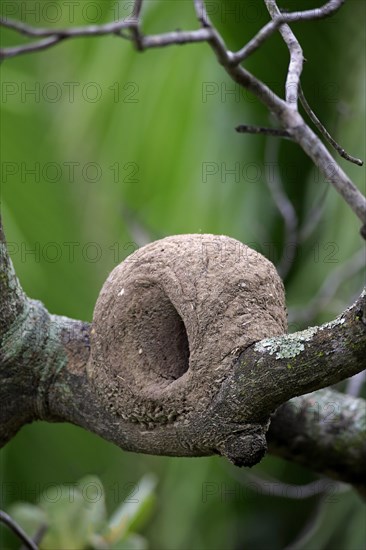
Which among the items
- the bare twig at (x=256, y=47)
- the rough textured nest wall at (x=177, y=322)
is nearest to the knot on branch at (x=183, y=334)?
the rough textured nest wall at (x=177, y=322)

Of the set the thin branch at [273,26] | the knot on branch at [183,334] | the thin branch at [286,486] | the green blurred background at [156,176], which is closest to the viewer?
the thin branch at [273,26]

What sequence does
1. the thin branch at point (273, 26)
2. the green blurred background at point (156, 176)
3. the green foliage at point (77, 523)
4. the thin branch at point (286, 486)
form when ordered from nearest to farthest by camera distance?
the thin branch at point (273, 26), the green foliage at point (77, 523), the thin branch at point (286, 486), the green blurred background at point (156, 176)

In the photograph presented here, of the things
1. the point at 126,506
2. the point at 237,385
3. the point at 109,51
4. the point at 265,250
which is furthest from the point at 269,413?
the point at 109,51

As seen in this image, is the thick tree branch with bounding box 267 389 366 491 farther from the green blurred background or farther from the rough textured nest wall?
the green blurred background

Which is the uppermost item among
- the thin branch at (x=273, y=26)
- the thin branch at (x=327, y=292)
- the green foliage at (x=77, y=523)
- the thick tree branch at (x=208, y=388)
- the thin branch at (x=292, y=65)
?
the thin branch at (x=273, y=26)

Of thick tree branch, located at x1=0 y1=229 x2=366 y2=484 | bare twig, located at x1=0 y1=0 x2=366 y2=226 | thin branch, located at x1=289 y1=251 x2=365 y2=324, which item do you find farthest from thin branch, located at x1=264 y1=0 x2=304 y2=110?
Answer: thin branch, located at x1=289 y1=251 x2=365 y2=324

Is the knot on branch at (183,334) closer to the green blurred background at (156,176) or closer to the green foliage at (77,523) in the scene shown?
the green foliage at (77,523)

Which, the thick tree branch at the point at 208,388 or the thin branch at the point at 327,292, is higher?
the thick tree branch at the point at 208,388

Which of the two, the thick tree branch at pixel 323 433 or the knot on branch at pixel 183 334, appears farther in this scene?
the thick tree branch at pixel 323 433

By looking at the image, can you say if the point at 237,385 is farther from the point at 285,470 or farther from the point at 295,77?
the point at 285,470
